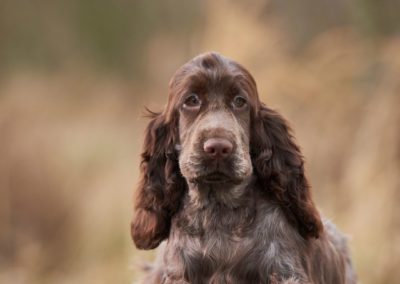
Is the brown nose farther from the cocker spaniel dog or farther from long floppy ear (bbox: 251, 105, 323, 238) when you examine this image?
long floppy ear (bbox: 251, 105, 323, 238)

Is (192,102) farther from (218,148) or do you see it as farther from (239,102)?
(218,148)

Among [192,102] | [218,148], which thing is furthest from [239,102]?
[218,148]

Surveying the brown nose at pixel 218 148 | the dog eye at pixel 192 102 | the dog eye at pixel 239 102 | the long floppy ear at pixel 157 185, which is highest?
the dog eye at pixel 239 102

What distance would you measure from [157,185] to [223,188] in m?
0.37

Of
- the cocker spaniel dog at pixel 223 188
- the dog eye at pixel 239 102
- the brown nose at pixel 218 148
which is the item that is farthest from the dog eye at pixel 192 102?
the brown nose at pixel 218 148

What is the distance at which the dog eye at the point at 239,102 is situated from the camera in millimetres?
4965

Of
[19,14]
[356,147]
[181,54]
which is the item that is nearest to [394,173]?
[356,147]

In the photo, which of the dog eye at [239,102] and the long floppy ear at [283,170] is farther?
the long floppy ear at [283,170]

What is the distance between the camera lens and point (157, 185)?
17.3ft

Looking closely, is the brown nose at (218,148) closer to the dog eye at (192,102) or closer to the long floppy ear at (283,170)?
the dog eye at (192,102)

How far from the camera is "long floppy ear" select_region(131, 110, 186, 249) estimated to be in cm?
519

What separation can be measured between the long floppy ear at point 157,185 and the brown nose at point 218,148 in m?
0.42

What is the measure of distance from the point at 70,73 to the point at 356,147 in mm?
2038

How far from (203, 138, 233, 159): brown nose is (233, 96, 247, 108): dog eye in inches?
10.9
